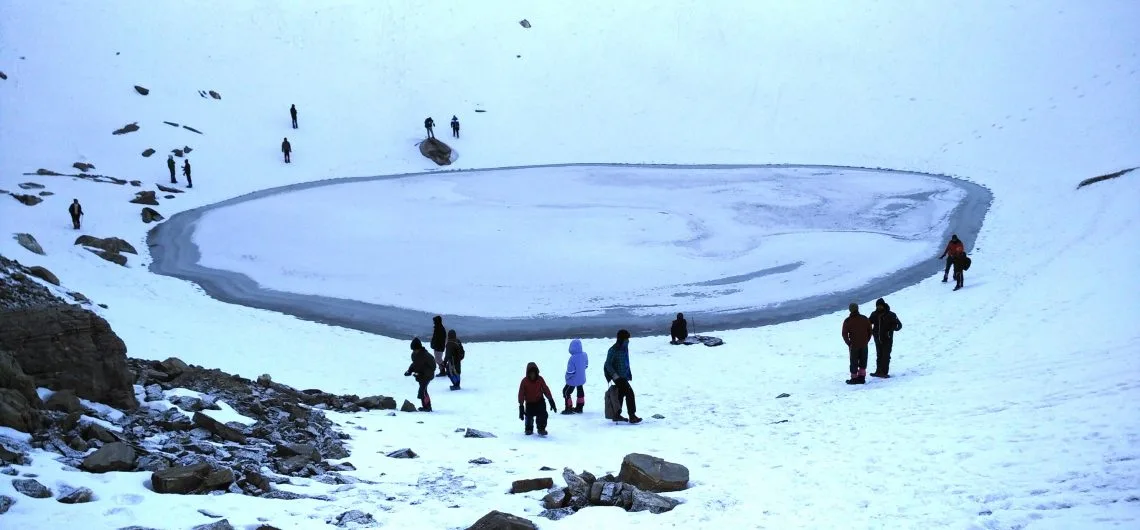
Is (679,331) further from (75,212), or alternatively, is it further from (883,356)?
(75,212)

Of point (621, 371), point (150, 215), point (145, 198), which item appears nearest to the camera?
point (621, 371)

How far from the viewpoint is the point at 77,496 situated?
6.51 metres

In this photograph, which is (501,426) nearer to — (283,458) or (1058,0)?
(283,458)

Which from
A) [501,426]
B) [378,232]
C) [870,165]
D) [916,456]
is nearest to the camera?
[916,456]

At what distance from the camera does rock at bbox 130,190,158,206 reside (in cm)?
3234

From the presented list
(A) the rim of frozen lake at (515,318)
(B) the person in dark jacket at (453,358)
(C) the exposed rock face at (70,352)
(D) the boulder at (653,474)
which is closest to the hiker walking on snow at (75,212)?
(A) the rim of frozen lake at (515,318)

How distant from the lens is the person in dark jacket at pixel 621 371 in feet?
40.1

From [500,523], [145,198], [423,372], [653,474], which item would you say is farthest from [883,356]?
[145,198]

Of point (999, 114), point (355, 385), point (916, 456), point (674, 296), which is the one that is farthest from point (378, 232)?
point (999, 114)

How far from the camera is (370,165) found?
1639 inches

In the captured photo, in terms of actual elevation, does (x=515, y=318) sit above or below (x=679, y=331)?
above

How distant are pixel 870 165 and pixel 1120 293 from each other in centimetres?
2758

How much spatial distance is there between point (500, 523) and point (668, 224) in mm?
23020

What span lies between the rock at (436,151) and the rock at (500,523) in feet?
118
